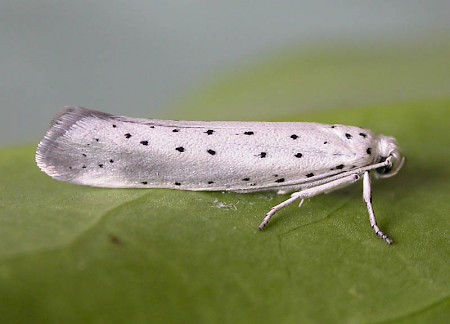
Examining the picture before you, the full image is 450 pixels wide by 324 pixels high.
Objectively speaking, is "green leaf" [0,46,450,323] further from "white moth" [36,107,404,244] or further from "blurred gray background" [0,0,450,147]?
"blurred gray background" [0,0,450,147]

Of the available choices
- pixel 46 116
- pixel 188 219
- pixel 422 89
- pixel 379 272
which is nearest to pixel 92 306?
pixel 188 219

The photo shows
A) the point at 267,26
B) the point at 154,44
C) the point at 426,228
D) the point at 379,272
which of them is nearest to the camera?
the point at 379,272

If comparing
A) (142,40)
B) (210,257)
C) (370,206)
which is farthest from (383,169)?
(142,40)

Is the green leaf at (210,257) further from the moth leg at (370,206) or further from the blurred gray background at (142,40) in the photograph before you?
the blurred gray background at (142,40)

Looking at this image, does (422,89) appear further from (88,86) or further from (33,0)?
(33,0)

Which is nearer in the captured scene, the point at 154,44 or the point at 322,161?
the point at 322,161

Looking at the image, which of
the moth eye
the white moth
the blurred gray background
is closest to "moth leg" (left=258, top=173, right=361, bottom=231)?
the white moth

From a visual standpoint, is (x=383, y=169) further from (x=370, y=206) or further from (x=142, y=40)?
(x=142, y=40)

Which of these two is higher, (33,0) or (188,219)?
(33,0)
